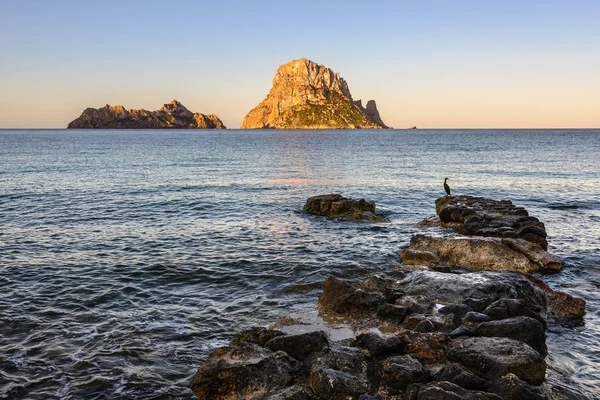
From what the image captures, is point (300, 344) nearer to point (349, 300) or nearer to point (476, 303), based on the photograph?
point (349, 300)

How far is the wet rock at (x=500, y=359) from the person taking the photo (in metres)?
10.3

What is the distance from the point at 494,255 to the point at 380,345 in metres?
11.5

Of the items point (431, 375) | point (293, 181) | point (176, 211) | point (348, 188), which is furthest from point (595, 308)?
point (293, 181)

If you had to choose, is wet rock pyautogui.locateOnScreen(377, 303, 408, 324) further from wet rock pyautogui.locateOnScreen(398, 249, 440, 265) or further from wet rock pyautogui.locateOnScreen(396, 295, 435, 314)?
wet rock pyautogui.locateOnScreen(398, 249, 440, 265)

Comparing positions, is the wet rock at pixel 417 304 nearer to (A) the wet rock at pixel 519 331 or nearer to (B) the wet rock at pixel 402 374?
(A) the wet rock at pixel 519 331

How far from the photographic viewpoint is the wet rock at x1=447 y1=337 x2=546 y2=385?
10.3 m

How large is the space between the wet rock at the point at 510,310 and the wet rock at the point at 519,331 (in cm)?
115

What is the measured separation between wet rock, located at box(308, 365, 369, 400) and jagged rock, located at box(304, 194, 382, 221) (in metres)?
22.4

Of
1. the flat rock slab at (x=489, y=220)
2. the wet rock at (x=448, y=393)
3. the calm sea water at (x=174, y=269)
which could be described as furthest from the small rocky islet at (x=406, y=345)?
the flat rock slab at (x=489, y=220)

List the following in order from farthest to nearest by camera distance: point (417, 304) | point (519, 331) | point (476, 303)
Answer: point (417, 304), point (476, 303), point (519, 331)

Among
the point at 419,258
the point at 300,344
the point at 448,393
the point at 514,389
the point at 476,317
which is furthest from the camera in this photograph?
the point at 419,258

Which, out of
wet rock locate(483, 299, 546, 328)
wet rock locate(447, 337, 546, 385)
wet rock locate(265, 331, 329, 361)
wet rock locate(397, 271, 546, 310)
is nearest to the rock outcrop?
wet rock locate(397, 271, 546, 310)

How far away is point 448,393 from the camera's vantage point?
889 cm

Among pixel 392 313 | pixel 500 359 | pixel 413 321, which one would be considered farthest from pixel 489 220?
pixel 500 359
